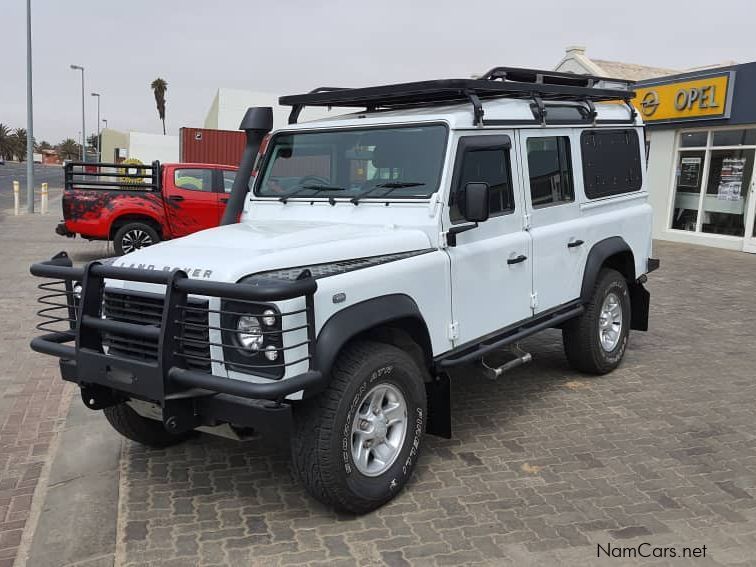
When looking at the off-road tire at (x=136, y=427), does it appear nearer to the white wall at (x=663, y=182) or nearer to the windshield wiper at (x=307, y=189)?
the windshield wiper at (x=307, y=189)

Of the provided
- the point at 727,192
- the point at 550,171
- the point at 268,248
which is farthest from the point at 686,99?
the point at 268,248

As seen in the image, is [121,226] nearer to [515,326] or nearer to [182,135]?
[515,326]

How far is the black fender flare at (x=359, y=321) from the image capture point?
10.3ft

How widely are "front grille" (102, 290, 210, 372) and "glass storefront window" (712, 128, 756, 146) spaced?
47.4 ft

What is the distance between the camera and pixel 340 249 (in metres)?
3.64

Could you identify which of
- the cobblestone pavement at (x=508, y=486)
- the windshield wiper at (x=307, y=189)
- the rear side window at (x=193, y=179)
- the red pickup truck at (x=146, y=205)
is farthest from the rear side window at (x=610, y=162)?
the rear side window at (x=193, y=179)

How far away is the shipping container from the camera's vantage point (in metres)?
24.9

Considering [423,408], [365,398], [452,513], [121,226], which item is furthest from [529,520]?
[121,226]

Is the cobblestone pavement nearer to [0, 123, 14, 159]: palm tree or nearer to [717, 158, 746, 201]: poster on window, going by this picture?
[717, 158, 746, 201]: poster on window

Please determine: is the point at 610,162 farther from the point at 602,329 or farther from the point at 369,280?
the point at 369,280

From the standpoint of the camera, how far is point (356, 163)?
452cm

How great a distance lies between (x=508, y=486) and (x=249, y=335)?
71.1 inches

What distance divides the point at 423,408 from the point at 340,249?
3.35ft

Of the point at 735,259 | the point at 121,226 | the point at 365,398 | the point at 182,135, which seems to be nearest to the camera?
the point at 365,398
